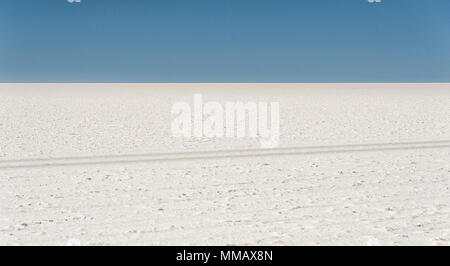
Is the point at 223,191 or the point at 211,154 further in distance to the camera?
the point at 211,154

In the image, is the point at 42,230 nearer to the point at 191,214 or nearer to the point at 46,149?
the point at 191,214

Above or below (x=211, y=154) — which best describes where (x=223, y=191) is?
below

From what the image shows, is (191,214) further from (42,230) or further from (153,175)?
(153,175)

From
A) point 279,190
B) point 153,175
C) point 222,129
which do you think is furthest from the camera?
point 222,129

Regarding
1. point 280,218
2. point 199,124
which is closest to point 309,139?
point 199,124

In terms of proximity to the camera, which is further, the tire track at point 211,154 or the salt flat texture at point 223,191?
the tire track at point 211,154

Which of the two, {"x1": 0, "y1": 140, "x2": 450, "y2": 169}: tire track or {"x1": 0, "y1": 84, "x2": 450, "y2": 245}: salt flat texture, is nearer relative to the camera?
{"x1": 0, "y1": 84, "x2": 450, "y2": 245}: salt flat texture

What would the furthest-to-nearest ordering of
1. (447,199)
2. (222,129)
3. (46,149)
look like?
(222,129) < (46,149) < (447,199)

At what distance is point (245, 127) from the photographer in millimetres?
14000
